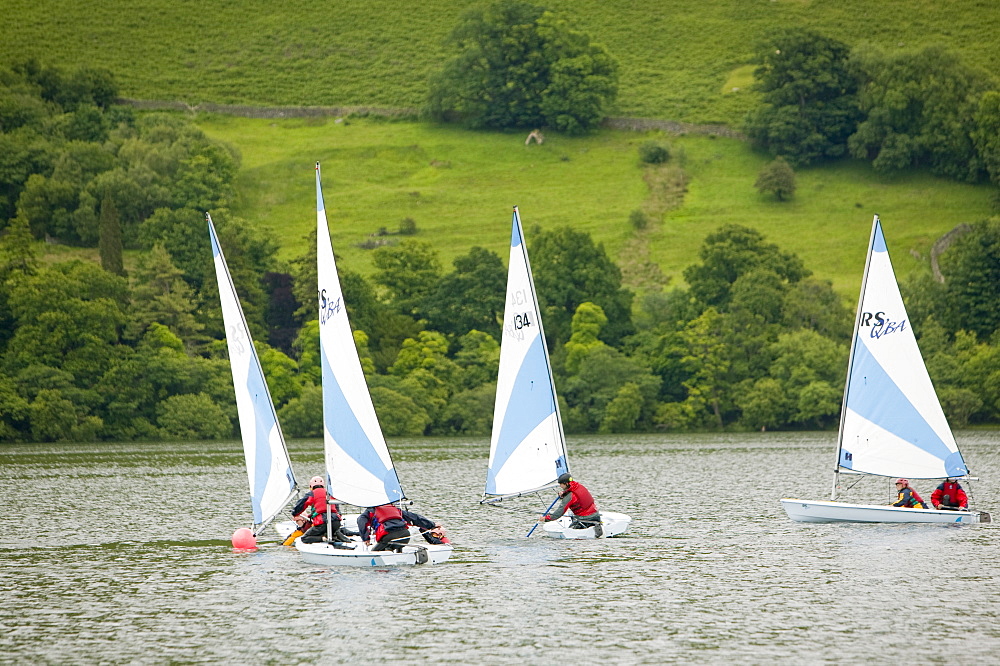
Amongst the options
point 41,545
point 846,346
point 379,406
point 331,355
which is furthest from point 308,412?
point 331,355

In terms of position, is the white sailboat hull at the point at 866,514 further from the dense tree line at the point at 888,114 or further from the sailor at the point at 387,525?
the dense tree line at the point at 888,114

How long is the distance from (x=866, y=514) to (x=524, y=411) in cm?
1319

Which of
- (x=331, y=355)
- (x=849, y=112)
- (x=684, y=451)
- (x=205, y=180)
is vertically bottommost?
(x=684, y=451)

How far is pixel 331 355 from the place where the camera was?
1524 inches

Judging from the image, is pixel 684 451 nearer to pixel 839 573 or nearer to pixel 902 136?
pixel 839 573

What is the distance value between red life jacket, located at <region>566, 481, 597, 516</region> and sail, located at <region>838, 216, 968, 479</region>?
395 inches

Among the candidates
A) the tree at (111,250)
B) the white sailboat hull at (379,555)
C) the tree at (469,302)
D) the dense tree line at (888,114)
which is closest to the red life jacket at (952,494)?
the white sailboat hull at (379,555)

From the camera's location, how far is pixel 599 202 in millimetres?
179125

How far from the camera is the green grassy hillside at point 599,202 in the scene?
160625 mm

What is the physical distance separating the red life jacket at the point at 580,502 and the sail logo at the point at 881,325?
12496 millimetres

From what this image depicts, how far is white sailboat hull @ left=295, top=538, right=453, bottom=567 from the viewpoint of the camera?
39.8 metres

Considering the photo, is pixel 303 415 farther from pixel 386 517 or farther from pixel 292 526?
pixel 386 517

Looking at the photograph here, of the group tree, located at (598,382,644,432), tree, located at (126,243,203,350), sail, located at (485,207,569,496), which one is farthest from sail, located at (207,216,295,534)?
tree, located at (126,243,203,350)

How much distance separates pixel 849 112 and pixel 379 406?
102 meters
